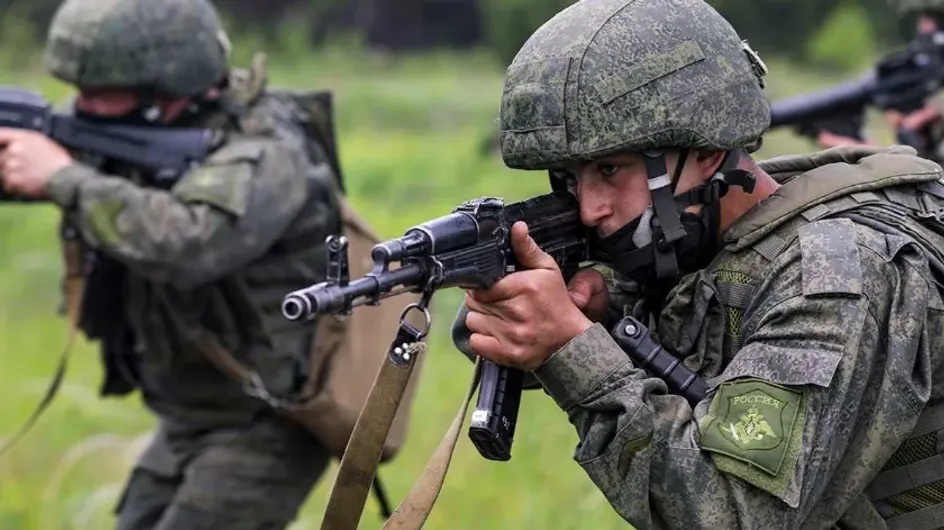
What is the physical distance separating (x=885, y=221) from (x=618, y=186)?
1.70ft

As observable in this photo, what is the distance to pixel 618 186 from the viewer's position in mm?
2896

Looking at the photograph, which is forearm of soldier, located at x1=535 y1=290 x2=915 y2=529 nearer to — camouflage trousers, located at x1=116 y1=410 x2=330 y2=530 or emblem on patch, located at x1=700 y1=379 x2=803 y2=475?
emblem on patch, located at x1=700 y1=379 x2=803 y2=475

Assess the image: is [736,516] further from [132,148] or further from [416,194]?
[416,194]

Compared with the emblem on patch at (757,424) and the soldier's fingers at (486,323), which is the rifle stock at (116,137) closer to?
the soldier's fingers at (486,323)

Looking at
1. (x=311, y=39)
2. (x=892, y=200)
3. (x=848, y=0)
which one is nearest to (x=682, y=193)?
(x=892, y=200)

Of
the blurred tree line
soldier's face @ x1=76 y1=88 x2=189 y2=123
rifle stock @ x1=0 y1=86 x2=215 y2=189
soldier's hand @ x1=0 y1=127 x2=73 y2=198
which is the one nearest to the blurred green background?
the blurred tree line

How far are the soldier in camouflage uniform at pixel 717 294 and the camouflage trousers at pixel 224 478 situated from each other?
7.36ft

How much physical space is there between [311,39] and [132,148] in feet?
81.8

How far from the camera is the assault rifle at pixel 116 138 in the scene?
494 cm

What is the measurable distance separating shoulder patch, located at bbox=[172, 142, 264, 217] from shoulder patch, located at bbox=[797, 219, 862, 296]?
2.42 meters

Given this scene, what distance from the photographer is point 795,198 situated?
2.91m

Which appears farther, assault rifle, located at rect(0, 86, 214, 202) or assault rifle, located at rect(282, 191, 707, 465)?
assault rifle, located at rect(0, 86, 214, 202)

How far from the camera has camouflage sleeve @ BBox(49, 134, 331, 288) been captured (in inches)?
184

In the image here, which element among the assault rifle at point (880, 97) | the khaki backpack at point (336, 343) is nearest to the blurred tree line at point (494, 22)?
the assault rifle at point (880, 97)
